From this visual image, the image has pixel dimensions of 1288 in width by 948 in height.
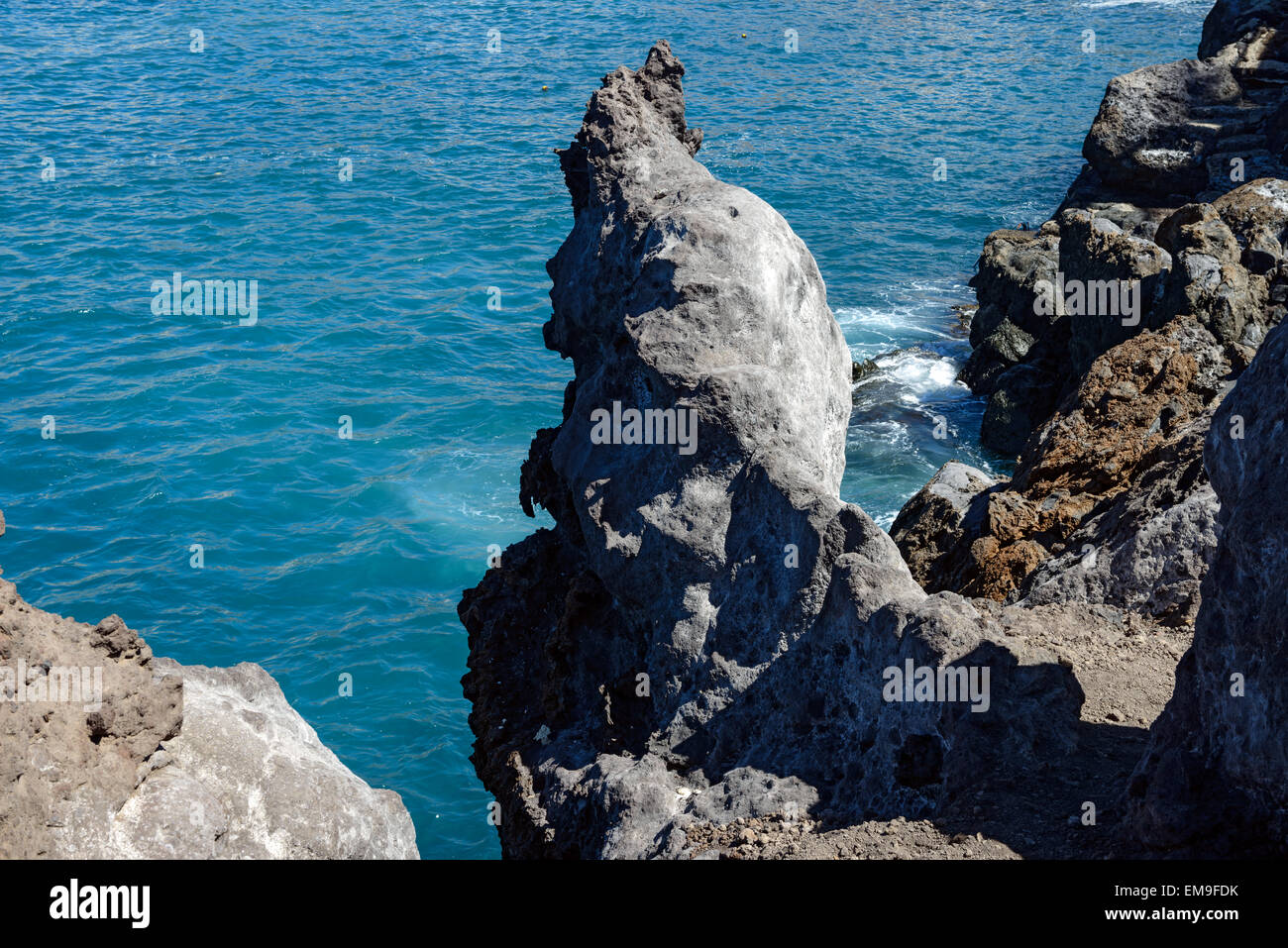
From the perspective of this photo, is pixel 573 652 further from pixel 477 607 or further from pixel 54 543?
pixel 54 543

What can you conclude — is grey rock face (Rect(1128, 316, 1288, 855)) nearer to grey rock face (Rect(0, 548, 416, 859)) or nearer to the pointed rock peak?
grey rock face (Rect(0, 548, 416, 859))

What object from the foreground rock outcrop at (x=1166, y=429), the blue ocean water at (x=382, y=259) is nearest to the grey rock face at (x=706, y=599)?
the foreground rock outcrop at (x=1166, y=429)

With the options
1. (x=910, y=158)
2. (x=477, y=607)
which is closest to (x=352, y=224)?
(x=910, y=158)

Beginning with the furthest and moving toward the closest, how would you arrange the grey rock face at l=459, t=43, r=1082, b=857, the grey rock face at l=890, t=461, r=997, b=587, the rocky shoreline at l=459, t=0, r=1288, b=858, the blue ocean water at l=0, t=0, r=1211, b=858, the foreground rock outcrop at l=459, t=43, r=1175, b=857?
the blue ocean water at l=0, t=0, r=1211, b=858, the grey rock face at l=890, t=461, r=997, b=587, the grey rock face at l=459, t=43, r=1082, b=857, the foreground rock outcrop at l=459, t=43, r=1175, b=857, the rocky shoreline at l=459, t=0, r=1288, b=858

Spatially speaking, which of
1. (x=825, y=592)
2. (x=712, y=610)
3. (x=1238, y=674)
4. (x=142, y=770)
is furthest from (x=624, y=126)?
(x=1238, y=674)

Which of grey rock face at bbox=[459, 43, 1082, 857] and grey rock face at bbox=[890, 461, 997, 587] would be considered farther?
grey rock face at bbox=[890, 461, 997, 587]

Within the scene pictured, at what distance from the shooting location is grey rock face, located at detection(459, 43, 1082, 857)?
8672mm

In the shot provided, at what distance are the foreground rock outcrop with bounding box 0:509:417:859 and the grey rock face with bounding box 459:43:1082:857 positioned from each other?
2.25 meters

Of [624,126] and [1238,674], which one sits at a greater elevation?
[624,126]

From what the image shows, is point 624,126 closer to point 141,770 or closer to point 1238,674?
point 141,770

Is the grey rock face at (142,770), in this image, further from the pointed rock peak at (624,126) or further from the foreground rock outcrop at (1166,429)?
the pointed rock peak at (624,126)

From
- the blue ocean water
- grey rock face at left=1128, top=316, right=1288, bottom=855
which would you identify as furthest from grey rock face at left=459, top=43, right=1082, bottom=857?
the blue ocean water

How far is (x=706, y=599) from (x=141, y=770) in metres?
4.68

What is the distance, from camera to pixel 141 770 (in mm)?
8328
